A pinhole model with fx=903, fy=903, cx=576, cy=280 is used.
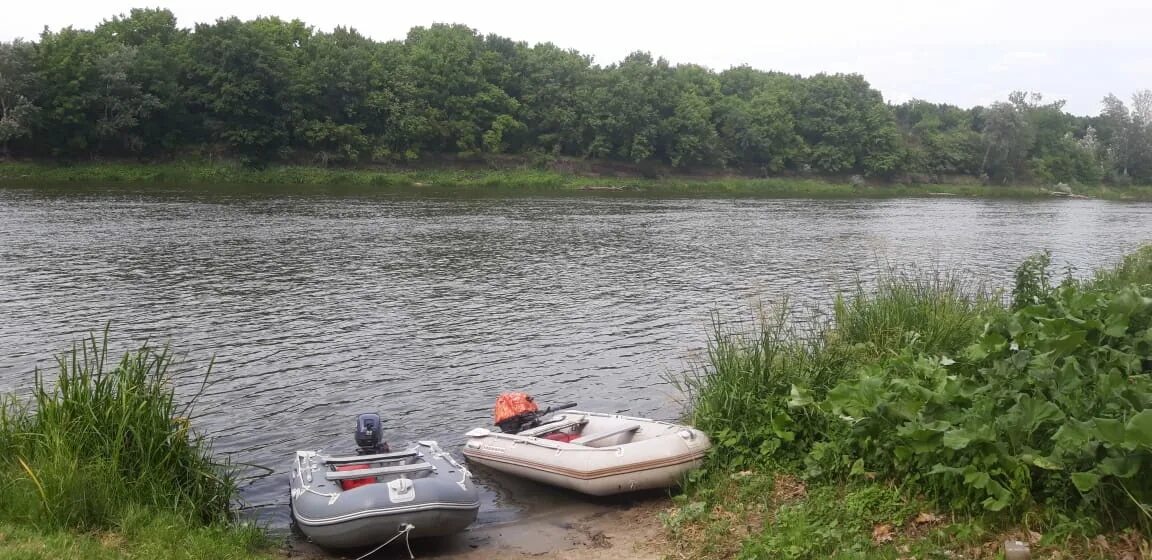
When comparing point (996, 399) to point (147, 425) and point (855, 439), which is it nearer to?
point (855, 439)

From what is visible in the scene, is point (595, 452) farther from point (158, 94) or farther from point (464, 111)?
point (464, 111)

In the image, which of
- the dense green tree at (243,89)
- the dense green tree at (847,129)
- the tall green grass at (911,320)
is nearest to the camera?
the tall green grass at (911,320)

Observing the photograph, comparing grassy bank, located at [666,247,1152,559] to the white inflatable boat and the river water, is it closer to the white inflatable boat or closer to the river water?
the white inflatable boat

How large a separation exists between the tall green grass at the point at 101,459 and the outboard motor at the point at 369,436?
1.87 meters

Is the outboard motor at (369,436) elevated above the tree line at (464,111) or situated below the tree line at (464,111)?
below

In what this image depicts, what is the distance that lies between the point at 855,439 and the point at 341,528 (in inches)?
175

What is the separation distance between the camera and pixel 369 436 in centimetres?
982

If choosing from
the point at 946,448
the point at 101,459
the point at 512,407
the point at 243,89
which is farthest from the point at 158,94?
the point at 946,448

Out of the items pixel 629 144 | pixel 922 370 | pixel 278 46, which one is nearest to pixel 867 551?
pixel 922 370

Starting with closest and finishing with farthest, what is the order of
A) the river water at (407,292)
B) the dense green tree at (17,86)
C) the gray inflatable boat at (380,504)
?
1. the gray inflatable boat at (380,504)
2. the river water at (407,292)
3. the dense green tree at (17,86)

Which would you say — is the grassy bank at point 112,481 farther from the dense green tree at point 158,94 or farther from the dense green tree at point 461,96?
the dense green tree at point 461,96

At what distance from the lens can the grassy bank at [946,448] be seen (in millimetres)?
5715

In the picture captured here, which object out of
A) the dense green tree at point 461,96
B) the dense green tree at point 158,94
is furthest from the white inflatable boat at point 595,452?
the dense green tree at point 461,96

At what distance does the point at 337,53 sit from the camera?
7525 centimetres
